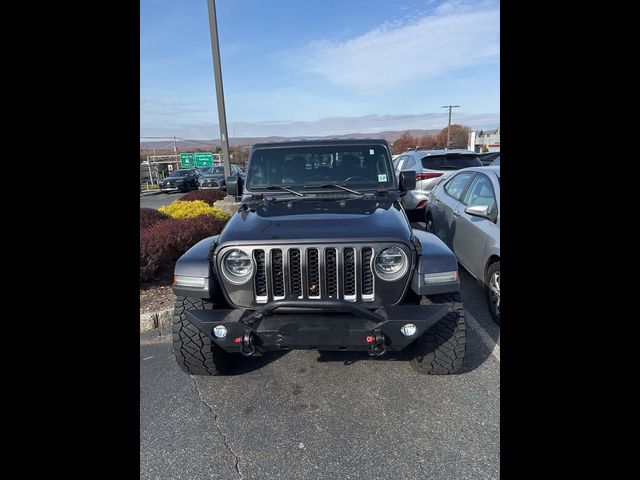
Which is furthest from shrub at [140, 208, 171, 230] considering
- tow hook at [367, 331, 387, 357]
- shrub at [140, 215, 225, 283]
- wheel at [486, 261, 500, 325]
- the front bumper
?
the front bumper

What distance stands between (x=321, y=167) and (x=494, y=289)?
7.21 ft

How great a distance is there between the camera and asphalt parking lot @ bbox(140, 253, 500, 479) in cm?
196

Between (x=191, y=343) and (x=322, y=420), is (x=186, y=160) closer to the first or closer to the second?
(x=191, y=343)

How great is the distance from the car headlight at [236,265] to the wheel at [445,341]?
4.29 ft

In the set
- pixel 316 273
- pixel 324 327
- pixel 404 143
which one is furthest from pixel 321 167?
pixel 404 143

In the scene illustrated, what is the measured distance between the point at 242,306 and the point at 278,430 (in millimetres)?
843

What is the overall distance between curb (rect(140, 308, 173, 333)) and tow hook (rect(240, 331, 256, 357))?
2.03 meters

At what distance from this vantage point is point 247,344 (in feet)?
7.09
